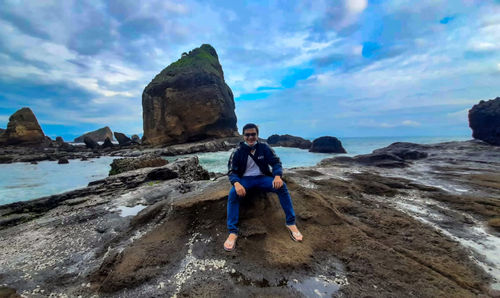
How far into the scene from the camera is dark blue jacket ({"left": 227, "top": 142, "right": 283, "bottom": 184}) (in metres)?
3.78

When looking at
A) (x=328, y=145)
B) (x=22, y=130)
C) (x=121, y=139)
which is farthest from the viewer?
(x=121, y=139)

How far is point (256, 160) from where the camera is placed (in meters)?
3.85

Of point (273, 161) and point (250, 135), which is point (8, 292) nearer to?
point (250, 135)

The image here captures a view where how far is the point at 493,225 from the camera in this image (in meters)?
4.27

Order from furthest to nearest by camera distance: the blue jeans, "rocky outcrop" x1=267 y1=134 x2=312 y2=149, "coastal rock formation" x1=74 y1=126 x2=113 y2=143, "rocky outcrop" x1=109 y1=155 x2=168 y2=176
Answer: "coastal rock formation" x1=74 y1=126 x2=113 y2=143
"rocky outcrop" x1=267 y1=134 x2=312 y2=149
"rocky outcrop" x1=109 y1=155 x2=168 y2=176
the blue jeans

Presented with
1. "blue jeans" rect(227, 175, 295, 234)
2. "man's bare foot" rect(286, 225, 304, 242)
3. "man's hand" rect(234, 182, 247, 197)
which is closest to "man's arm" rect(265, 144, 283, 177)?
"blue jeans" rect(227, 175, 295, 234)

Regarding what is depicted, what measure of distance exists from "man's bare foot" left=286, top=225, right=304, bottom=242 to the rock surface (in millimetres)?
89

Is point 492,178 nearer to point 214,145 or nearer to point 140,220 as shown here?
point 140,220

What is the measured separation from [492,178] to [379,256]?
9.91 m

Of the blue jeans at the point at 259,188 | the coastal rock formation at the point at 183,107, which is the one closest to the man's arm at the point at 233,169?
the blue jeans at the point at 259,188

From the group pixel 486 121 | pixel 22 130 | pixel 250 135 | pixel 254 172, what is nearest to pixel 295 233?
pixel 254 172

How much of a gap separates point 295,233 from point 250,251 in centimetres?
78

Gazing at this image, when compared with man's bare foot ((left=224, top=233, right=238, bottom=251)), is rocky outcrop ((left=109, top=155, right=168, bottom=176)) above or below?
above

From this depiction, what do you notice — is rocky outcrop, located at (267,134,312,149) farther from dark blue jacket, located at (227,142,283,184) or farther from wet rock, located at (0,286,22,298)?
wet rock, located at (0,286,22,298)
